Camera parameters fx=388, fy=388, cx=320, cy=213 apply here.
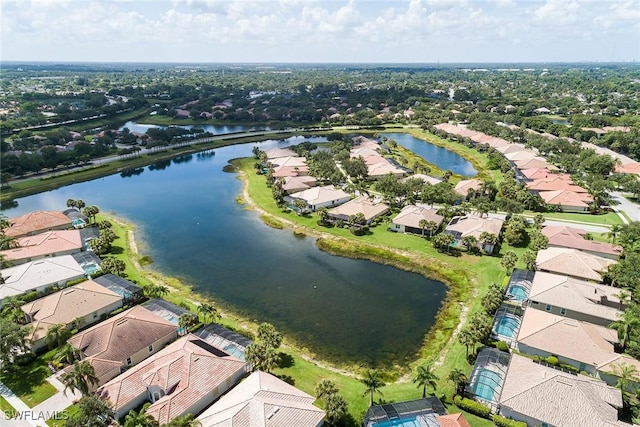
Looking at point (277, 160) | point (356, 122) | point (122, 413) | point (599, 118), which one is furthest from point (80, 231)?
point (599, 118)

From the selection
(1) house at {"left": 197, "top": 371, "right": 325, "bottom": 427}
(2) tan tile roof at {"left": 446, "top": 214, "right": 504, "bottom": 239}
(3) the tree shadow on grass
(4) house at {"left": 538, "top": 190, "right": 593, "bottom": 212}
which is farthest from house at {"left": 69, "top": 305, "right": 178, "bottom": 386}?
(4) house at {"left": 538, "top": 190, "right": 593, "bottom": 212}

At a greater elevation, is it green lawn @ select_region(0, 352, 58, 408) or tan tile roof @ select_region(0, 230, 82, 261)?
tan tile roof @ select_region(0, 230, 82, 261)

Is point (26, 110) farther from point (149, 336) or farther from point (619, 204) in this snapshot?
point (619, 204)

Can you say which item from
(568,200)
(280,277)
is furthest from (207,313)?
(568,200)

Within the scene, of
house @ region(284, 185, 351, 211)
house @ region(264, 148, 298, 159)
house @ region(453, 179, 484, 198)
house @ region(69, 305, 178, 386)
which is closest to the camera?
house @ region(69, 305, 178, 386)

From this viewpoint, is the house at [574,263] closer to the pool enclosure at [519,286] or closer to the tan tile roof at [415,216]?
the pool enclosure at [519,286]

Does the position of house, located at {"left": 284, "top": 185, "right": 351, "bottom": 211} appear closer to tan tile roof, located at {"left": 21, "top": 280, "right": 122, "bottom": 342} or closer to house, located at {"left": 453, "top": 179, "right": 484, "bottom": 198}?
house, located at {"left": 453, "top": 179, "right": 484, "bottom": 198}

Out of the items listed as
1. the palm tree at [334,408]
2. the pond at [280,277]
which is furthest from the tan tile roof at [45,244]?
the palm tree at [334,408]
